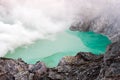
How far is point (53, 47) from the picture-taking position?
626ft

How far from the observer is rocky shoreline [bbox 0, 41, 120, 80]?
36812 mm

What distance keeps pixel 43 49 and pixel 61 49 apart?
1320 cm

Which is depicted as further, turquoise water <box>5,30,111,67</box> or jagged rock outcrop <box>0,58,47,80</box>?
turquoise water <box>5,30,111,67</box>

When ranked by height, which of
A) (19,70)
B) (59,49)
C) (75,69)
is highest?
(59,49)

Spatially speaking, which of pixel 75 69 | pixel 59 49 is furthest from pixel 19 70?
pixel 59 49

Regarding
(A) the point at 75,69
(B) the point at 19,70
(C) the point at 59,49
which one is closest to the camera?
(A) the point at 75,69

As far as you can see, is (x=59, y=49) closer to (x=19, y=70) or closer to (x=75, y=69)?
(x=19, y=70)

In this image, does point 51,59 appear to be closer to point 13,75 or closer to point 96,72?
point 13,75

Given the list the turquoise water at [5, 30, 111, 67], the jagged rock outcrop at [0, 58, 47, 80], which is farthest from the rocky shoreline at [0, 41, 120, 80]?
the turquoise water at [5, 30, 111, 67]

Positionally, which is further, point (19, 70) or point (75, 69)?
point (19, 70)

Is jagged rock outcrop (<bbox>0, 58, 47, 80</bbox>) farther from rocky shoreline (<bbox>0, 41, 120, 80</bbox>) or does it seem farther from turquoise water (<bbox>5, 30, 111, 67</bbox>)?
turquoise water (<bbox>5, 30, 111, 67</bbox>)

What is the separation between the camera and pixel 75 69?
47.8m

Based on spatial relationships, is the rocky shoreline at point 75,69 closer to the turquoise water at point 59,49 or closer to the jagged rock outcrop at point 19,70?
the jagged rock outcrop at point 19,70

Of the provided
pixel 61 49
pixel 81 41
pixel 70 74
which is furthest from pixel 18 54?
pixel 70 74
